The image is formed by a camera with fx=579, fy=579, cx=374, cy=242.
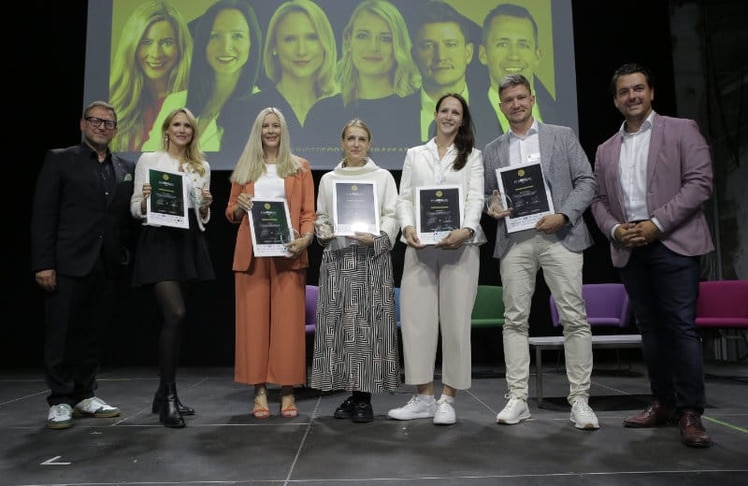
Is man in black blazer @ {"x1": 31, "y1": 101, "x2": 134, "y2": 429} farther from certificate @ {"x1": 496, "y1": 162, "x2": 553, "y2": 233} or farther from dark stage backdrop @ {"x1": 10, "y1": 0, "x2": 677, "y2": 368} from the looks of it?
dark stage backdrop @ {"x1": 10, "y1": 0, "x2": 677, "y2": 368}

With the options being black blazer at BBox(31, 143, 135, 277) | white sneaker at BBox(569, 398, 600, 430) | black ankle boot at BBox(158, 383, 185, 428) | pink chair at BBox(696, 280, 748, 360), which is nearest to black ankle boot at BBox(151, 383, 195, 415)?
black ankle boot at BBox(158, 383, 185, 428)

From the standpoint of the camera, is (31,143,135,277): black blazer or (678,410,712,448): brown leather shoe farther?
(31,143,135,277): black blazer

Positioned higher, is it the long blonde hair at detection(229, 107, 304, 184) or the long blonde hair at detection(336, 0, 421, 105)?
the long blonde hair at detection(336, 0, 421, 105)

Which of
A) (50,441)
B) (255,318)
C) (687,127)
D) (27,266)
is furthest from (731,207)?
(27,266)

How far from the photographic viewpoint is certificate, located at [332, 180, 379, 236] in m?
2.86

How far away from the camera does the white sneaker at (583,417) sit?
8.48ft

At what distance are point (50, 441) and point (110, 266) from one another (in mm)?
Result: 895

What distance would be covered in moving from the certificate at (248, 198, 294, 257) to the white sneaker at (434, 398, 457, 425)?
106 centimetres

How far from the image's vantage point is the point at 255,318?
2953 mm

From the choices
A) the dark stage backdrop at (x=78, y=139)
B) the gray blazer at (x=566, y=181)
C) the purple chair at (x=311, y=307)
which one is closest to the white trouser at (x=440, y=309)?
the gray blazer at (x=566, y=181)

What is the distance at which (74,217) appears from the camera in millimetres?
2941

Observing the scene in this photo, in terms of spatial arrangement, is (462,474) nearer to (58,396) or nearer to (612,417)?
(612,417)

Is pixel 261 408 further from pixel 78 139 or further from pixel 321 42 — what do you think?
pixel 78 139

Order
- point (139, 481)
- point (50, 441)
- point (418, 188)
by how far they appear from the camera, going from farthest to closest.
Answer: point (418, 188)
point (50, 441)
point (139, 481)
